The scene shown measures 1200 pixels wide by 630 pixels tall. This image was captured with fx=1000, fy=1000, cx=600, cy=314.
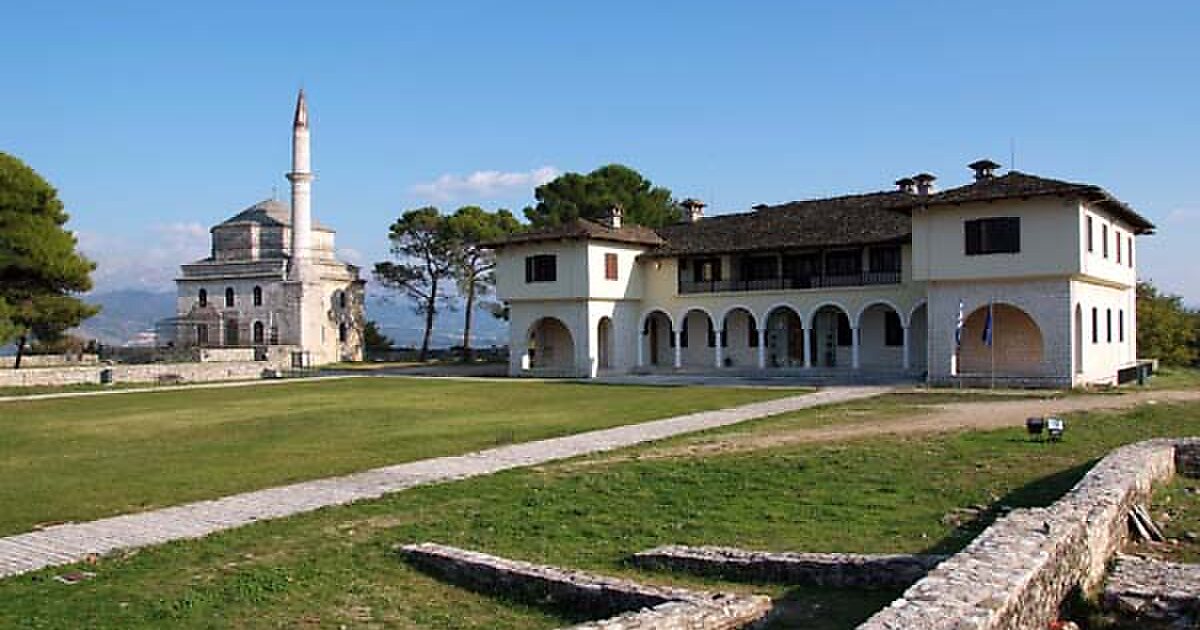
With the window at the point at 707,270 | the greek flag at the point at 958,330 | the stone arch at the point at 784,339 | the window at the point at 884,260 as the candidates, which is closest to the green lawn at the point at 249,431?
the greek flag at the point at 958,330

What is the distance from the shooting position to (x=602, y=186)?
194 feet

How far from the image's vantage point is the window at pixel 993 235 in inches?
1262

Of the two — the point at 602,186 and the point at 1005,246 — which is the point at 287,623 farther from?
the point at 602,186

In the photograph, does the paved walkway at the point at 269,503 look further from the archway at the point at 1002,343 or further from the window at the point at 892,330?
the window at the point at 892,330

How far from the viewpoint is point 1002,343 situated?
118ft

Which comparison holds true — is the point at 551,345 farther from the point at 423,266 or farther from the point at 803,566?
the point at 803,566

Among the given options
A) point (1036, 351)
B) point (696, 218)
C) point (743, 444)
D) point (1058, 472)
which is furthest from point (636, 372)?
point (1058, 472)

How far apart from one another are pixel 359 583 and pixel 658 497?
4812mm

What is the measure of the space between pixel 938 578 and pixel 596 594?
2701 millimetres

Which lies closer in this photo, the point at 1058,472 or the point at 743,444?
the point at 1058,472

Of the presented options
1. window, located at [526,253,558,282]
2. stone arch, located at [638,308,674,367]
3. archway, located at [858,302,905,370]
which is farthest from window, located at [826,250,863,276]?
window, located at [526,253,558,282]

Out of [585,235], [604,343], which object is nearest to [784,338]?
[604,343]

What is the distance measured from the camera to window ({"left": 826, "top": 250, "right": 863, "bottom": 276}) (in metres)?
39.8

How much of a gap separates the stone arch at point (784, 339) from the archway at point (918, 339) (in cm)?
512
